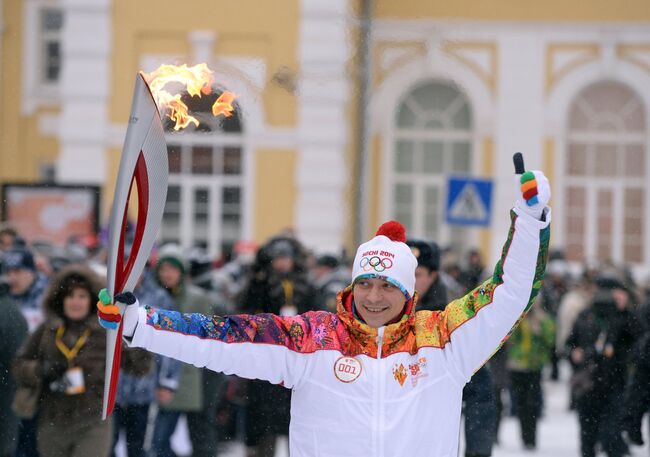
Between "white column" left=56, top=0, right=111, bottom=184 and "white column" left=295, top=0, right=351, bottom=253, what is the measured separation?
2997 mm

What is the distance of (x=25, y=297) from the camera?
8.47 m

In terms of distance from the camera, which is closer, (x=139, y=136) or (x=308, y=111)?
(x=139, y=136)

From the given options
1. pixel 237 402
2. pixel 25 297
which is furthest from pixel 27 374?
pixel 237 402

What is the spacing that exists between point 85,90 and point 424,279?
623 inches

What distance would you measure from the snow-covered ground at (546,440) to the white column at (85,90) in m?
9.18

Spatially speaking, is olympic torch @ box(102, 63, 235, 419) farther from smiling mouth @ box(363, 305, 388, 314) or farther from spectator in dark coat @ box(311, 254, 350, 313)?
spectator in dark coat @ box(311, 254, 350, 313)

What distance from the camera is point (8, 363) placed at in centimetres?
775

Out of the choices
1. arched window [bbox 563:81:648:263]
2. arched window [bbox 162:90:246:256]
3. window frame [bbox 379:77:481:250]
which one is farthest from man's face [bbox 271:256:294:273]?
arched window [bbox 563:81:648:263]

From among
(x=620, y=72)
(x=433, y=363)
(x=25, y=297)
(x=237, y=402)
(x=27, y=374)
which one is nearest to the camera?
(x=433, y=363)

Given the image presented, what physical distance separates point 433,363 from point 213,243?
1630 cm

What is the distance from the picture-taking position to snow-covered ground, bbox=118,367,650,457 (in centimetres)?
1021

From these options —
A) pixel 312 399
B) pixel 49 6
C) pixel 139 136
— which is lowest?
pixel 312 399

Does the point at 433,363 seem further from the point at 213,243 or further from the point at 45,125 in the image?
the point at 45,125

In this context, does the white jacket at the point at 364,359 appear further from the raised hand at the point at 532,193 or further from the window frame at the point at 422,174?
the window frame at the point at 422,174
